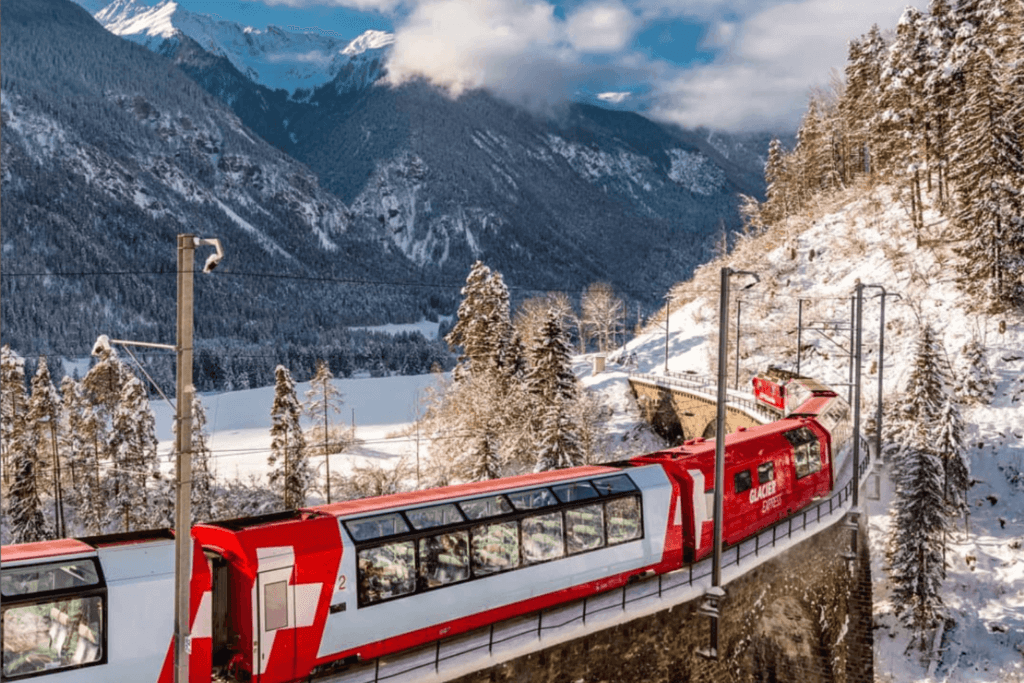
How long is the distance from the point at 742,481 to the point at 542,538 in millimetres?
8488

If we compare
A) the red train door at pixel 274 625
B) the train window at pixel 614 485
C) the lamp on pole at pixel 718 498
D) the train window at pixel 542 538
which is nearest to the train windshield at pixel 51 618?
the red train door at pixel 274 625

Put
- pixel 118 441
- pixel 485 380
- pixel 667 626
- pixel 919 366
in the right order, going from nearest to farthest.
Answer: pixel 667 626 < pixel 919 366 < pixel 118 441 < pixel 485 380

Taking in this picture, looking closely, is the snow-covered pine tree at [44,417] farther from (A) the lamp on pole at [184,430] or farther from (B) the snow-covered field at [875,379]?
(A) the lamp on pole at [184,430]

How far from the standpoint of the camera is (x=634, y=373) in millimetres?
76438

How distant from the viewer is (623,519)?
1980 cm

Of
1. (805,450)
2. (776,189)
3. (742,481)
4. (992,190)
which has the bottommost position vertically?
(742,481)

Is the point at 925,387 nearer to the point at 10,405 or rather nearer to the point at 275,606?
the point at 275,606

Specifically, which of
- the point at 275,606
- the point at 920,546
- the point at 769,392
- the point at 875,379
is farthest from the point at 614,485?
the point at 875,379

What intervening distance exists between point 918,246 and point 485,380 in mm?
38607

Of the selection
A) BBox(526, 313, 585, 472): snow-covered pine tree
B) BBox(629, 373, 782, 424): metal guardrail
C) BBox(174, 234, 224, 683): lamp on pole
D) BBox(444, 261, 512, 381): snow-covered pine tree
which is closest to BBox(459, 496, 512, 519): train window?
BBox(174, 234, 224, 683): lamp on pole

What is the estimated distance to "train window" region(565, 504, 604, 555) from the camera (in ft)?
61.3

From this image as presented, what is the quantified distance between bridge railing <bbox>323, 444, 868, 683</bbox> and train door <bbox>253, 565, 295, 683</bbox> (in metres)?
1.17

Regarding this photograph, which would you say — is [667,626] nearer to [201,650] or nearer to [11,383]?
[201,650]

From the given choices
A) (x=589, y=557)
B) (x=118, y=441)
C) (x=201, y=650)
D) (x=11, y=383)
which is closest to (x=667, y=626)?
(x=589, y=557)
